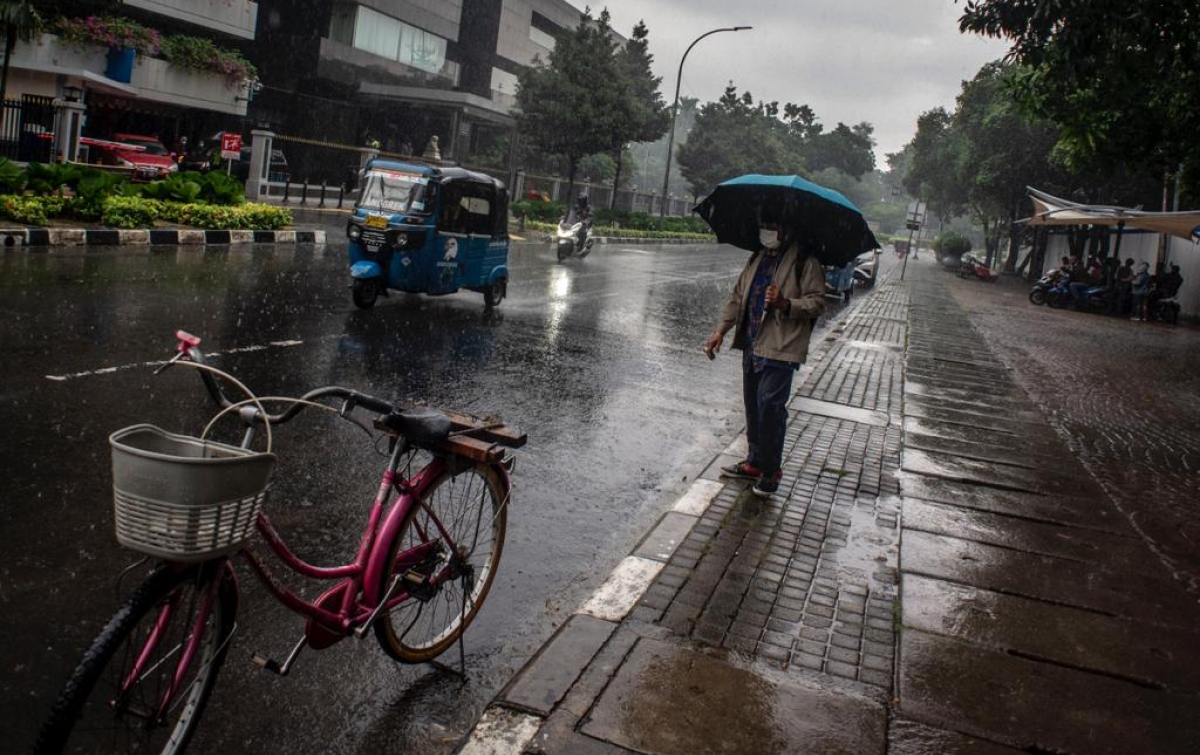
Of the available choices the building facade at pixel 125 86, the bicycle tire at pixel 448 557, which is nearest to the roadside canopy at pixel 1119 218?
the bicycle tire at pixel 448 557

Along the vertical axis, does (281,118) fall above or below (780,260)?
above

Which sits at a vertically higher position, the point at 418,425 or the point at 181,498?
the point at 418,425

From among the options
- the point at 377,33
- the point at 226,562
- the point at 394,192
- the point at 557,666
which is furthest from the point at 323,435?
the point at 377,33

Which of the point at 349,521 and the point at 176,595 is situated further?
the point at 349,521

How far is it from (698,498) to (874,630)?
187 cm

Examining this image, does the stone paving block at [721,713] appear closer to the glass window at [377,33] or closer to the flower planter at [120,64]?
the flower planter at [120,64]

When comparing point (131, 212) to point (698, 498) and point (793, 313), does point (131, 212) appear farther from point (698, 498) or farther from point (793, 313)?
point (793, 313)

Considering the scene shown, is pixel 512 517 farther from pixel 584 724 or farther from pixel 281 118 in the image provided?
pixel 281 118

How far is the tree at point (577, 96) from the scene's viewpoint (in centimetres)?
3700

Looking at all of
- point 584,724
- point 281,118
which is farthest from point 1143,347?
point 281,118

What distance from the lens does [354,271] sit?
38.9 feet

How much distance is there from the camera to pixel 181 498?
7.66 ft

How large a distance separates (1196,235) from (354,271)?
2113 cm

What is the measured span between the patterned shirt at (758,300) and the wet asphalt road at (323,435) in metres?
0.98
